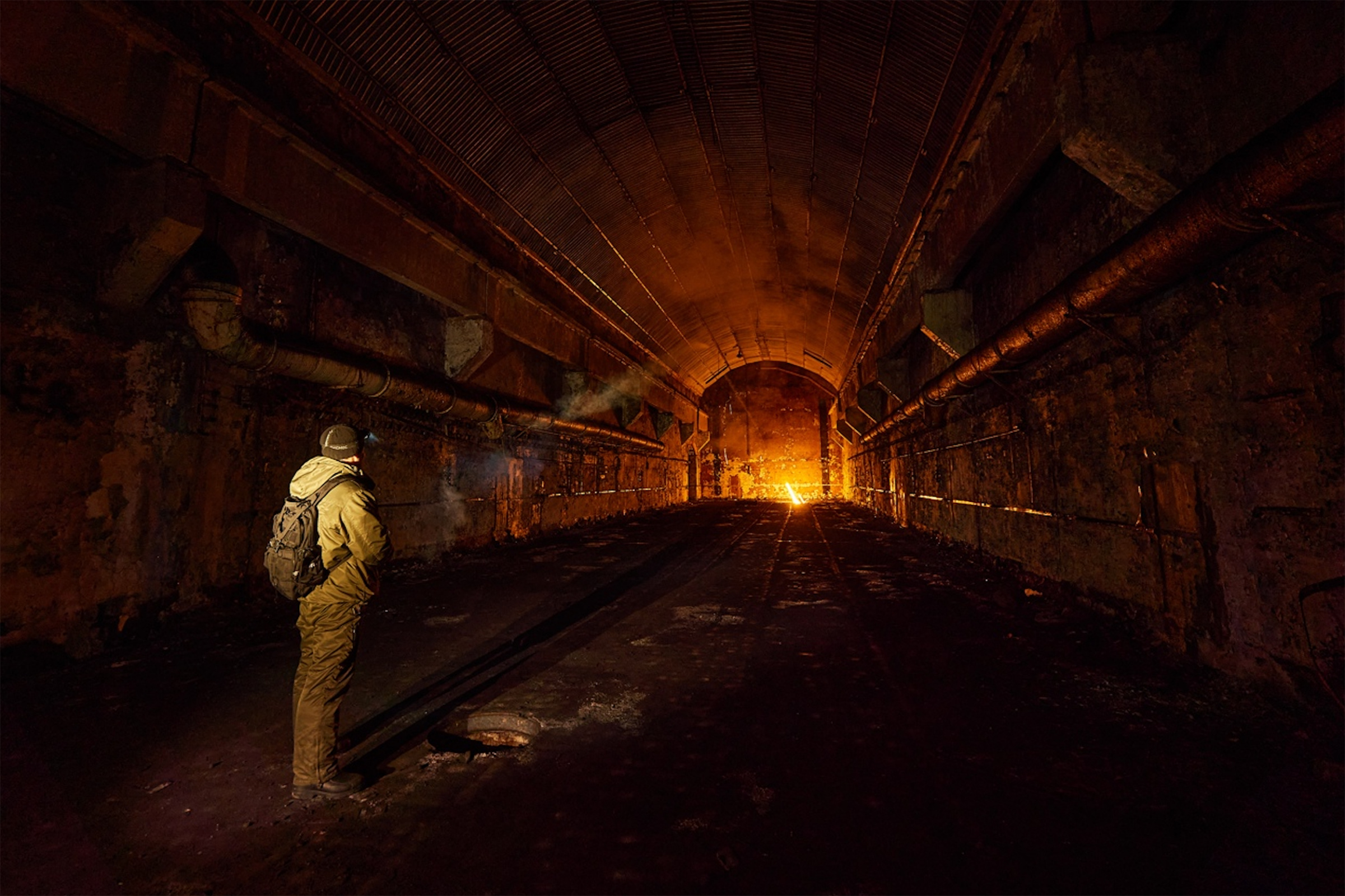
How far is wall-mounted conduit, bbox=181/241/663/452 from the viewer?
4.99 m

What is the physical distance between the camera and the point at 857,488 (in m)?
24.6

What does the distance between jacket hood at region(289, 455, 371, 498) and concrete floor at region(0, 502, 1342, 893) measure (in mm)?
1443

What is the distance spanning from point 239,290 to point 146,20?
2169 millimetres

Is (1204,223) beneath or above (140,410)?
above

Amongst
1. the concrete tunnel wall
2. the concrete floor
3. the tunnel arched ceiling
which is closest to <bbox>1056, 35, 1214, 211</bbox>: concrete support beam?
the concrete tunnel wall

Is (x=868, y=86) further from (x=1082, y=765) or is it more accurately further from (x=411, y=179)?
(x=1082, y=765)

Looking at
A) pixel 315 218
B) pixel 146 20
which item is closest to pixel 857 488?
pixel 315 218

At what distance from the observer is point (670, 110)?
8266 millimetres

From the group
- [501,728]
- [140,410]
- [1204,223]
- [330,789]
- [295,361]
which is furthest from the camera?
[295,361]

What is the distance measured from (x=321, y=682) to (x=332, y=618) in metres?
0.30

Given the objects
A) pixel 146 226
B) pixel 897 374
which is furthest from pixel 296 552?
pixel 897 374

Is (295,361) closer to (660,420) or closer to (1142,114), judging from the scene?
(1142,114)

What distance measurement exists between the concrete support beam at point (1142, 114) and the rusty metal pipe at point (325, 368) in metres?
7.41

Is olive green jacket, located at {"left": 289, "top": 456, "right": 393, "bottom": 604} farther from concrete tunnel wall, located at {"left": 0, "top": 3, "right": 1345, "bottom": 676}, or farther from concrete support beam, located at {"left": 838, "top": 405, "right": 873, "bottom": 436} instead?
concrete support beam, located at {"left": 838, "top": 405, "right": 873, "bottom": 436}
